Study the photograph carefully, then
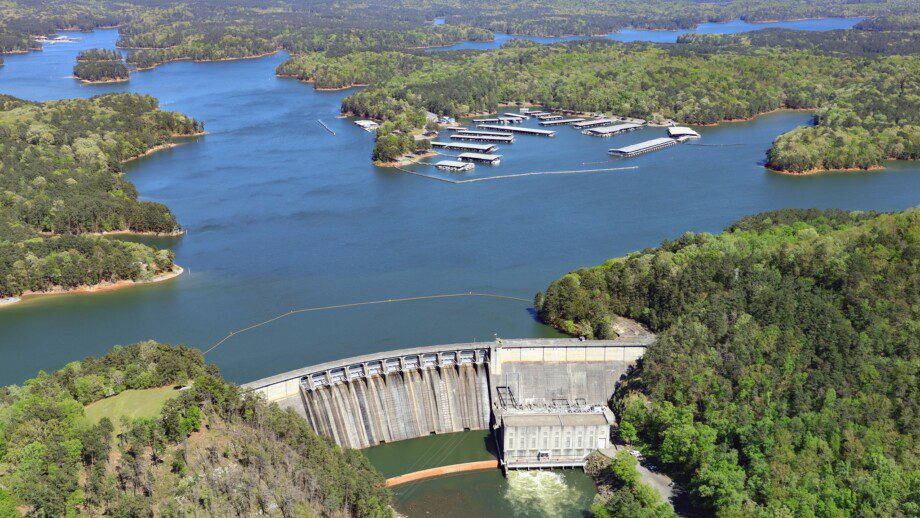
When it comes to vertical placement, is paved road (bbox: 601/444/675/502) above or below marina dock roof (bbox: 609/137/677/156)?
below

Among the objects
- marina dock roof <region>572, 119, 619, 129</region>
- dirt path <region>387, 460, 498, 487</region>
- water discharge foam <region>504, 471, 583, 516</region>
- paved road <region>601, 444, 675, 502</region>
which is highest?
marina dock roof <region>572, 119, 619, 129</region>

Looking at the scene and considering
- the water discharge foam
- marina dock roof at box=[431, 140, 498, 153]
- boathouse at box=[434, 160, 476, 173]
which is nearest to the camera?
the water discharge foam

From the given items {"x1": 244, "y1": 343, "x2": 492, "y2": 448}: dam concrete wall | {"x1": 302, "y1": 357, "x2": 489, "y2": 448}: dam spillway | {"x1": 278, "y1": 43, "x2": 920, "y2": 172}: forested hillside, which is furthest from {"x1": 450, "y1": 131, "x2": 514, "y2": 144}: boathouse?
{"x1": 302, "y1": 357, "x2": 489, "y2": 448}: dam spillway

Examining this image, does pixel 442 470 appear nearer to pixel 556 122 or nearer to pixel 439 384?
pixel 439 384

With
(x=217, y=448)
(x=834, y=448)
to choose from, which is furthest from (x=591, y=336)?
(x=217, y=448)

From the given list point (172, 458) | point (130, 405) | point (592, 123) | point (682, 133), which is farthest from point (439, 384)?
point (592, 123)

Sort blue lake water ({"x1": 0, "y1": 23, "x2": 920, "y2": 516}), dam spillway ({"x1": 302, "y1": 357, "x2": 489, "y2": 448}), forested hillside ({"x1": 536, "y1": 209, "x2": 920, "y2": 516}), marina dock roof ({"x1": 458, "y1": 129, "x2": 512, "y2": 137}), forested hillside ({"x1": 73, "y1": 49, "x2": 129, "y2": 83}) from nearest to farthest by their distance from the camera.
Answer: forested hillside ({"x1": 536, "y1": 209, "x2": 920, "y2": 516}) < dam spillway ({"x1": 302, "y1": 357, "x2": 489, "y2": 448}) < blue lake water ({"x1": 0, "y1": 23, "x2": 920, "y2": 516}) < marina dock roof ({"x1": 458, "y1": 129, "x2": 512, "y2": 137}) < forested hillside ({"x1": 73, "y1": 49, "x2": 129, "y2": 83})

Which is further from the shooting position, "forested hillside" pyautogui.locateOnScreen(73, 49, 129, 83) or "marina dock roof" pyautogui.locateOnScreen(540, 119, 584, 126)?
"forested hillside" pyautogui.locateOnScreen(73, 49, 129, 83)

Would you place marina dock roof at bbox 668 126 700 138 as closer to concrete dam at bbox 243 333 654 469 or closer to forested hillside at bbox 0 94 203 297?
forested hillside at bbox 0 94 203 297
